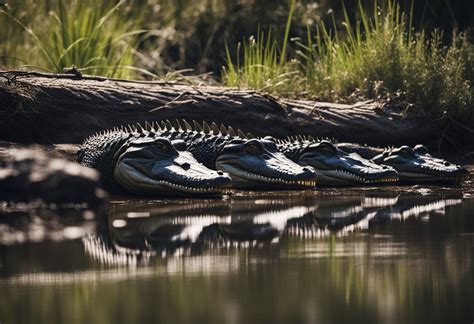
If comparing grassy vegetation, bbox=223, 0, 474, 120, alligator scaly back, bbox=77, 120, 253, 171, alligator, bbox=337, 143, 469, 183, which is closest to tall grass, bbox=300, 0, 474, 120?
grassy vegetation, bbox=223, 0, 474, 120

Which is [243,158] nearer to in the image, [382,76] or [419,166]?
[419,166]

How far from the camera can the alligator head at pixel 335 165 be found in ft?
37.9

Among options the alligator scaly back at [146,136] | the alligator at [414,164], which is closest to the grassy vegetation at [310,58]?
the alligator at [414,164]

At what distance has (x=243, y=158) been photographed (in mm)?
11086

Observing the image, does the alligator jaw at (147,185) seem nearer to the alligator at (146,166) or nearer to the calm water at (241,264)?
the alligator at (146,166)

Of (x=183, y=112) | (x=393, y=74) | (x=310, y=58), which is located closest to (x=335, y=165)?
(x=183, y=112)

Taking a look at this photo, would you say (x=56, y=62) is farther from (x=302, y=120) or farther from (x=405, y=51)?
(x=405, y=51)

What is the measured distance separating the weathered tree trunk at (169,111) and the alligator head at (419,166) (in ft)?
3.62

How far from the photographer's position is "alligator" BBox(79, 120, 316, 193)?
10453 mm

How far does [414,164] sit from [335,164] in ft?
3.11

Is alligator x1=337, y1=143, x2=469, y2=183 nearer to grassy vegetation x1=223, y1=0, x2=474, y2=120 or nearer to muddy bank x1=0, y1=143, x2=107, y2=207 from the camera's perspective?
grassy vegetation x1=223, y1=0, x2=474, y2=120

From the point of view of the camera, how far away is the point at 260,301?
5.38 m

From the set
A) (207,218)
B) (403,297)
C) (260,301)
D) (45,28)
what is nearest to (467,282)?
(403,297)

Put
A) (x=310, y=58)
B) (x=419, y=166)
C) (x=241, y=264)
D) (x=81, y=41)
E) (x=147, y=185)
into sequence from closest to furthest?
(x=241, y=264) < (x=147, y=185) < (x=419, y=166) < (x=81, y=41) < (x=310, y=58)
